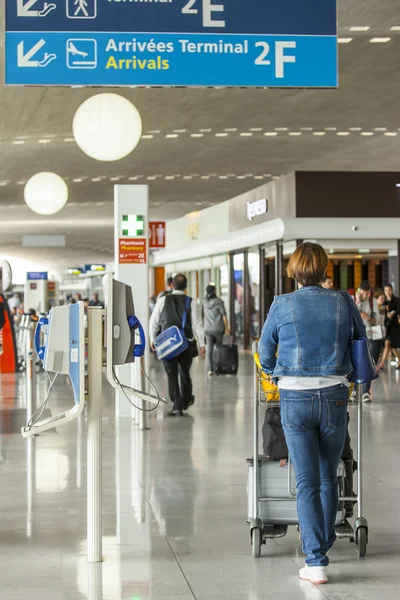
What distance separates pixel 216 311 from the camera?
65.8 ft

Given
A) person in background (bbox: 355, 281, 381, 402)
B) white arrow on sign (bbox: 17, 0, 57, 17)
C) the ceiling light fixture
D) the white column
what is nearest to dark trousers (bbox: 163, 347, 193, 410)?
the white column

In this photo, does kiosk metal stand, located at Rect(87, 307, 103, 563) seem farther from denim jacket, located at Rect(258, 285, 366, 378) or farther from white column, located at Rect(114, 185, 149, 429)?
white column, located at Rect(114, 185, 149, 429)

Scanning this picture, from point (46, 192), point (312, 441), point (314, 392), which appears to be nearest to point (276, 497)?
point (312, 441)

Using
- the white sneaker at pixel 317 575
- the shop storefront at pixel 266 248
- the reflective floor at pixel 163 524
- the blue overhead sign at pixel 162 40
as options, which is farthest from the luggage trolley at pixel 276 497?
the shop storefront at pixel 266 248

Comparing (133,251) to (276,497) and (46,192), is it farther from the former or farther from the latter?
(276,497)

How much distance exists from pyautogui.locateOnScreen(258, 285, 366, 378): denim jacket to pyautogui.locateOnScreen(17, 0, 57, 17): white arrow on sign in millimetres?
3786

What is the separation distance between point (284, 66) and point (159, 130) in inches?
393

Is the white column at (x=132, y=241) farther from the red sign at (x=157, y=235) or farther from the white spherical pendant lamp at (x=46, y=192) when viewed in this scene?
the red sign at (x=157, y=235)

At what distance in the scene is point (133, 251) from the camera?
40.2 ft

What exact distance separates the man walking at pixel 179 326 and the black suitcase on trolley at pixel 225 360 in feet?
21.3

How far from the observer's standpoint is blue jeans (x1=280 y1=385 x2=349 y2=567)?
5.08 meters

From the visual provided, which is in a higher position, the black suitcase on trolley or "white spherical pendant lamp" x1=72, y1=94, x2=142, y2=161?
"white spherical pendant lamp" x1=72, y1=94, x2=142, y2=161

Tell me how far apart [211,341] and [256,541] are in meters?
15.0

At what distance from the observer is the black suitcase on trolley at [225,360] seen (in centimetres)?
1928
